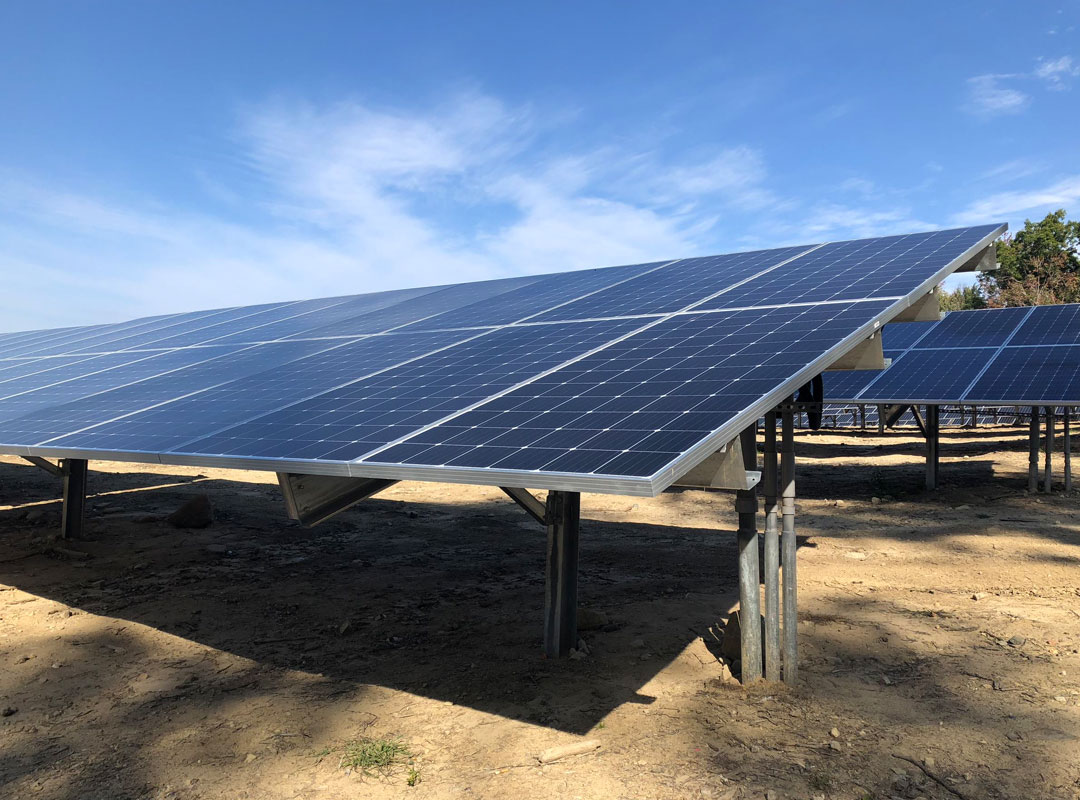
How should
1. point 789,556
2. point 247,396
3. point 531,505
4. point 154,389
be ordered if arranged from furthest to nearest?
1. point 154,389
2. point 247,396
3. point 531,505
4. point 789,556

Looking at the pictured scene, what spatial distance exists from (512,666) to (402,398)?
3.42 meters

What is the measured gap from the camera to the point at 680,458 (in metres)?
4.57

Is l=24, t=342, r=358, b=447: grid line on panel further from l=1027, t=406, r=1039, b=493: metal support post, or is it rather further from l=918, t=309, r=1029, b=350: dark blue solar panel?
l=918, t=309, r=1029, b=350: dark blue solar panel

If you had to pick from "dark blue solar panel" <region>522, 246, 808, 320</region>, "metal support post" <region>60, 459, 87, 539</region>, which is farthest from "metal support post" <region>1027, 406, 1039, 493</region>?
"metal support post" <region>60, 459, 87, 539</region>

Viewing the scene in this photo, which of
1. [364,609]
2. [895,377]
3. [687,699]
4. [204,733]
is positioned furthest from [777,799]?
[895,377]

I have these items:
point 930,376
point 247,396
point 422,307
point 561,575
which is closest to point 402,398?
point 247,396

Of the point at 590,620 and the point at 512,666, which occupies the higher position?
the point at 590,620

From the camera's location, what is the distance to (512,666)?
348 inches

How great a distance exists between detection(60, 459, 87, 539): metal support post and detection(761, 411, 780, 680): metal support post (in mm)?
12271

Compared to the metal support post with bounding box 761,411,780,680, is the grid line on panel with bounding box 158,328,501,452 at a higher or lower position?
higher

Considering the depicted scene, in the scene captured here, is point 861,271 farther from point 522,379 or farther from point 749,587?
point 522,379

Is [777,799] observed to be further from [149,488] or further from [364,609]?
[149,488]

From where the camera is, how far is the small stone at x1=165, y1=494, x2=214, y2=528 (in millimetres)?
16484

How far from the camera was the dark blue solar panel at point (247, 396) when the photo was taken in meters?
7.62
